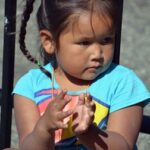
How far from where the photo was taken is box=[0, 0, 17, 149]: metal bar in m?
2.76

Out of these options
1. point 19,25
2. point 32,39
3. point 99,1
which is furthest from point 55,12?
point 32,39

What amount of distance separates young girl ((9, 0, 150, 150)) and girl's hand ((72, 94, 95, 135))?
0.09 meters

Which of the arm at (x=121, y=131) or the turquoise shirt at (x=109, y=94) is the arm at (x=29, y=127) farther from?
the arm at (x=121, y=131)

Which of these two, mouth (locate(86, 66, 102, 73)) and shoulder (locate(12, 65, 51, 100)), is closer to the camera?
mouth (locate(86, 66, 102, 73))

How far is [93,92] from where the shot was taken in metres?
2.58

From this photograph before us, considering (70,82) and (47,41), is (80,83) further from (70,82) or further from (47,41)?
(47,41)

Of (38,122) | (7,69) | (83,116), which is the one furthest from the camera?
(7,69)

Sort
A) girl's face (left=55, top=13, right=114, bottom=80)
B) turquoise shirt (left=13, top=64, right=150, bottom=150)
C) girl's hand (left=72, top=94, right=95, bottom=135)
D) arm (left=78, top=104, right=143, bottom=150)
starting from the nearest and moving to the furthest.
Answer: girl's hand (left=72, top=94, right=95, bottom=135) < arm (left=78, top=104, right=143, bottom=150) < girl's face (left=55, top=13, right=114, bottom=80) < turquoise shirt (left=13, top=64, right=150, bottom=150)

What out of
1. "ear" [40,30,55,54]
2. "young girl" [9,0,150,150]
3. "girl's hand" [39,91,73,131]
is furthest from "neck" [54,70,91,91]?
"girl's hand" [39,91,73,131]

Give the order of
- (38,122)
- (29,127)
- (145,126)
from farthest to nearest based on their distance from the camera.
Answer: (145,126)
(29,127)
(38,122)

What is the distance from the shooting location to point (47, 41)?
8.62 ft

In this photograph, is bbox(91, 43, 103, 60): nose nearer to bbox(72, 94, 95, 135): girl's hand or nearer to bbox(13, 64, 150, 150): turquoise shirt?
bbox(13, 64, 150, 150): turquoise shirt

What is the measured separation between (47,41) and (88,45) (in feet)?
0.74

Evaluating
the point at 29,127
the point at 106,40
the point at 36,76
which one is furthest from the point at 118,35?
the point at 29,127
